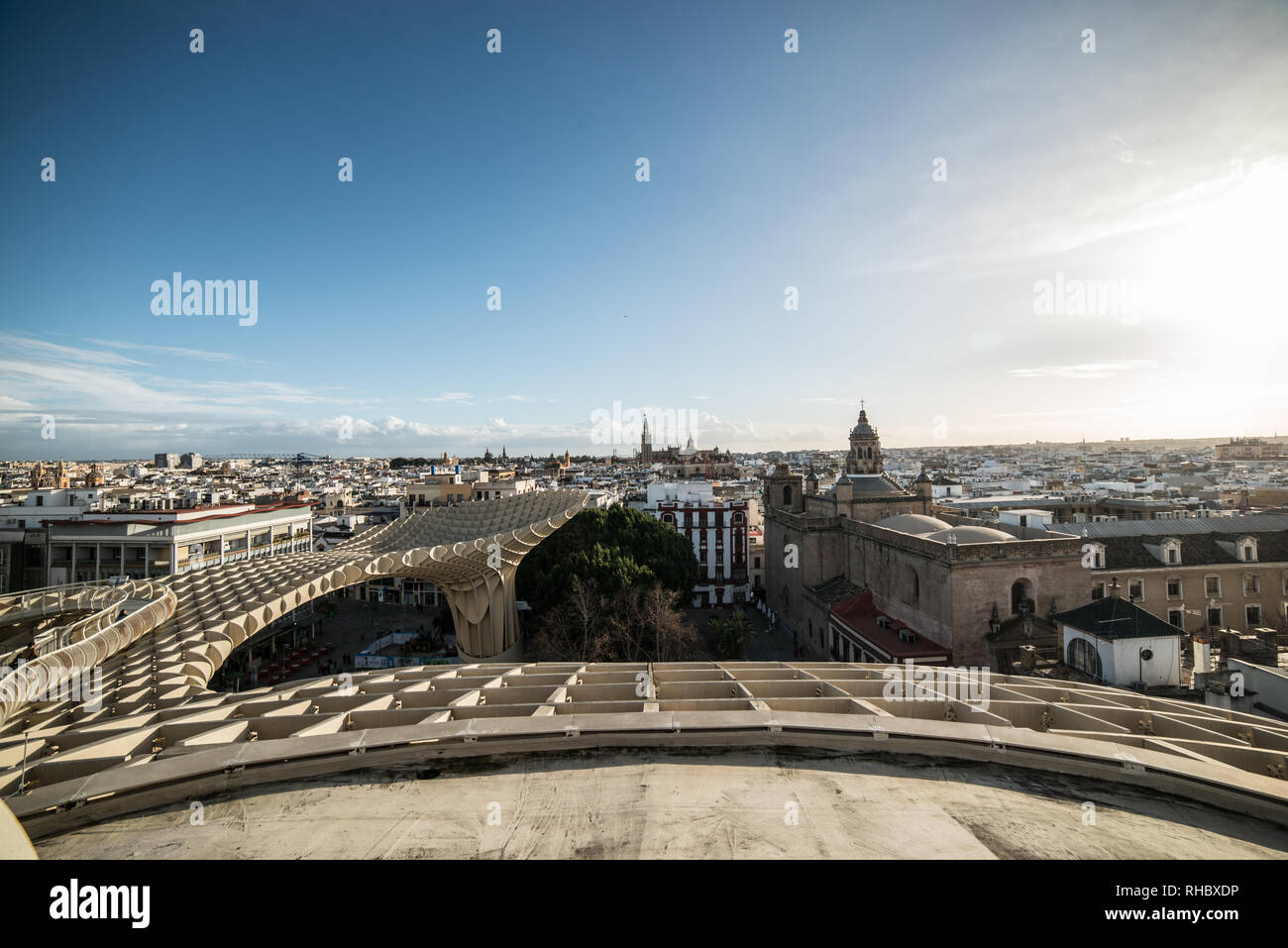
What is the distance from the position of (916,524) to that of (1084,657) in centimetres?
926

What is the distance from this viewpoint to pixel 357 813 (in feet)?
19.3

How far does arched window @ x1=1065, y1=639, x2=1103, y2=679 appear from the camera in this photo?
65.4 feet

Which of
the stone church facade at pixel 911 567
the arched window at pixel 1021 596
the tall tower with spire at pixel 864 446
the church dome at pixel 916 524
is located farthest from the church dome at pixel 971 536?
the tall tower with spire at pixel 864 446

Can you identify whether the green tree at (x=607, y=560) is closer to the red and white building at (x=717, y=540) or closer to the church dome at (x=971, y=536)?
the red and white building at (x=717, y=540)

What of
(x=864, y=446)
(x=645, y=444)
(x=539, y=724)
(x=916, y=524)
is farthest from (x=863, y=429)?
(x=645, y=444)

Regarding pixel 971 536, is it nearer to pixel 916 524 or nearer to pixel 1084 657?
pixel 916 524

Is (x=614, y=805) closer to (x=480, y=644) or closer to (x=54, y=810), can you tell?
(x=54, y=810)

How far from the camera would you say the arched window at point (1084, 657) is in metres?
19.9

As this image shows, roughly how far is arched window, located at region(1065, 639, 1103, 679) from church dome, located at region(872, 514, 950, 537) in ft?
23.3

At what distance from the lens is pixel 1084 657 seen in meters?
20.4

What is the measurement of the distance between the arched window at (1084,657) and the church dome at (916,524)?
710 cm

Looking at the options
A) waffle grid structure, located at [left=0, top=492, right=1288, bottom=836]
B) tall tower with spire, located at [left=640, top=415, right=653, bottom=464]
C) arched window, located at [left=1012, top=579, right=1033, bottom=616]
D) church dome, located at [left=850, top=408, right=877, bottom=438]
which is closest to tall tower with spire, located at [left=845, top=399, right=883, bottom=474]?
church dome, located at [left=850, top=408, right=877, bottom=438]
